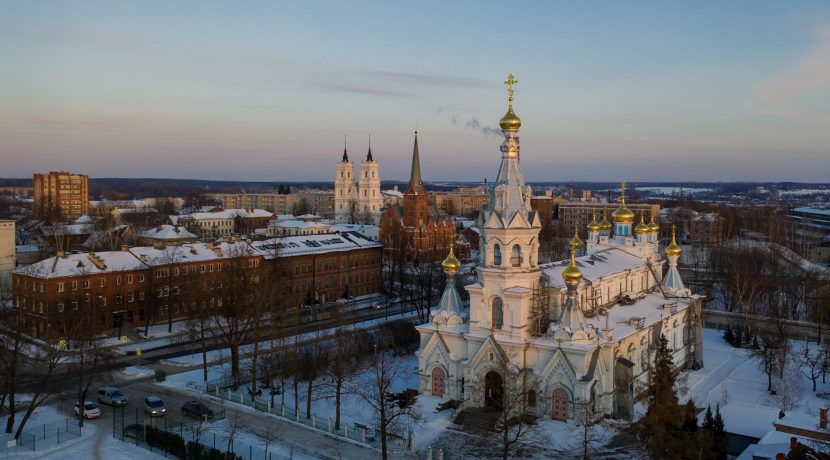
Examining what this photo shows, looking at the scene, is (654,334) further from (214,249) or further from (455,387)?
(214,249)

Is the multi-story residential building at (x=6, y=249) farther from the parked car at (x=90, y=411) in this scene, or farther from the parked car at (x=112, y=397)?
the parked car at (x=90, y=411)

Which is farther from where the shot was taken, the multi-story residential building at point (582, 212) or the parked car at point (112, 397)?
the multi-story residential building at point (582, 212)

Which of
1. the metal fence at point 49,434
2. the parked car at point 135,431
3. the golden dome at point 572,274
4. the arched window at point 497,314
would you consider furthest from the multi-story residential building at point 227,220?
the golden dome at point 572,274

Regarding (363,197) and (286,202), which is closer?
(363,197)

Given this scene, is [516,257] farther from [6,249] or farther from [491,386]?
[6,249]

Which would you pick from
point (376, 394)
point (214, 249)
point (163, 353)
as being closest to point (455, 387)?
point (376, 394)

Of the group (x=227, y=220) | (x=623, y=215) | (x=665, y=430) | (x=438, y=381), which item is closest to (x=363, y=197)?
(x=227, y=220)

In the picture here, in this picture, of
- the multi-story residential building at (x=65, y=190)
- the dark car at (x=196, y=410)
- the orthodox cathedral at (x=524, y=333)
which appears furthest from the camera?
the multi-story residential building at (x=65, y=190)
